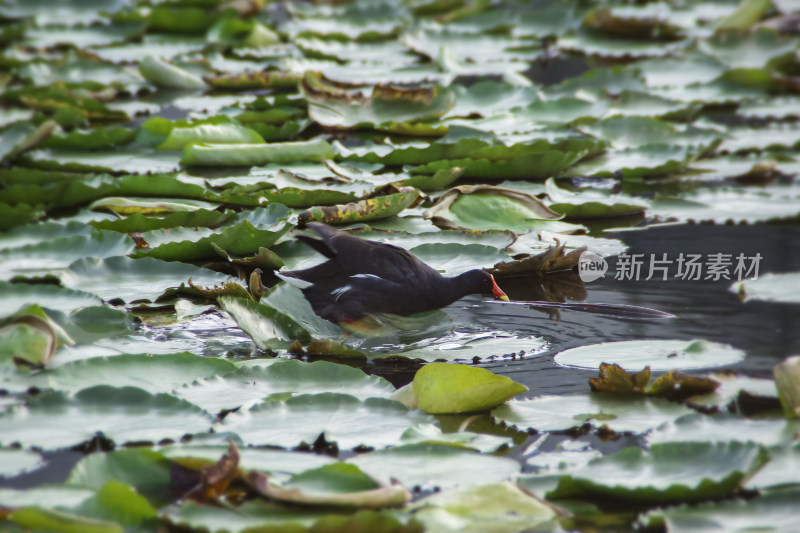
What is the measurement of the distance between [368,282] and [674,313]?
0.71 metres

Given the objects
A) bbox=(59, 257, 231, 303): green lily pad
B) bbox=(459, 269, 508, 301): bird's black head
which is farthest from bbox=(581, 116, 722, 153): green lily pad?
bbox=(59, 257, 231, 303): green lily pad

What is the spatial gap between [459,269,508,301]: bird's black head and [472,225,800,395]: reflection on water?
0.05m

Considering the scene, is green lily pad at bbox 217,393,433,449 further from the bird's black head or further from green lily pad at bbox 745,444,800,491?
the bird's black head

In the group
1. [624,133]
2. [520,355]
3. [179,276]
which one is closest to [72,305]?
[179,276]

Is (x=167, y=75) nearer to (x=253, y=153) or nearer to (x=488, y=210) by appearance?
(x=253, y=153)

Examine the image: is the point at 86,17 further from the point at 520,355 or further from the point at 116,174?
the point at 520,355

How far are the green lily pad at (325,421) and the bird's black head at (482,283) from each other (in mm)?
652

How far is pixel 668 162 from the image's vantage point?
299 centimetres

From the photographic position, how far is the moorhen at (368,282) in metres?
2.04

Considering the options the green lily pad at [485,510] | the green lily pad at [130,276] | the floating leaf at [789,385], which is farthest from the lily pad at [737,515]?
the green lily pad at [130,276]

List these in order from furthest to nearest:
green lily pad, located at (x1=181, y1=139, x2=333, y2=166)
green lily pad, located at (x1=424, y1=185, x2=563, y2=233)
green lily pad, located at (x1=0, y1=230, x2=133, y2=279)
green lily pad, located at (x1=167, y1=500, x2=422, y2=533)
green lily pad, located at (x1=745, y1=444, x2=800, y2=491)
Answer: green lily pad, located at (x1=181, y1=139, x2=333, y2=166) → green lily pad, located at (x1=424, y1=185, x2=563, y2=233) → green lily pad, located at (x1=0, y1=230, x2=133, y2=279) → green lily pad, located at (x1=745, y1=444, x2=800, y2=491) → green lily pad, located at (x1=167, y1=500, x2=422, y2=533)

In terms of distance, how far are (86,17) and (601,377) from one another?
510cm

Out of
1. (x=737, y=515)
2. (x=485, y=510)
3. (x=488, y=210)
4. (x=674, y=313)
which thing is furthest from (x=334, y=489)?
(x=488, y=210)

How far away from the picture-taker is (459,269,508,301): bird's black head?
6.96ft
